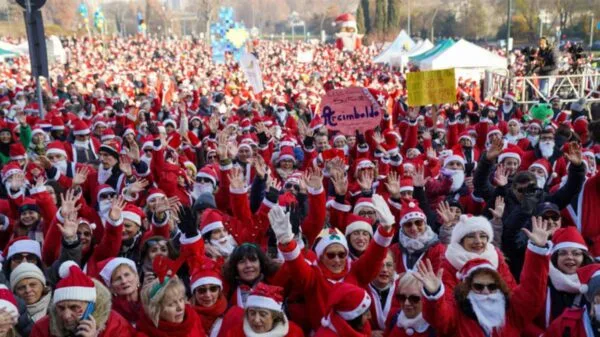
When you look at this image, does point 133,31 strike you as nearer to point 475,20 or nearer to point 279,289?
point 475,20

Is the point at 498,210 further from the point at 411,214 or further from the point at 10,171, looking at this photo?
the point at 10,171

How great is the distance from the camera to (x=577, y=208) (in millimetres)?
5098

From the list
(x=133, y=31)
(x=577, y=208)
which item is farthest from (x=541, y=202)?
(x=133, y=31)

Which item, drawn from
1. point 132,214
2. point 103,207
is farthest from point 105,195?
point 132,214

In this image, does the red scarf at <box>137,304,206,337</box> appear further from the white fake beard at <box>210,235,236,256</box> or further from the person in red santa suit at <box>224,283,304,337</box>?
the white fake beard at <box>210,235,236,256</box>

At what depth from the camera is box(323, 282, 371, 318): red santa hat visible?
354 centimetres

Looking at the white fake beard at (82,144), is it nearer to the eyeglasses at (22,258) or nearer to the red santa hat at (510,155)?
the eyeglasses at (22,258)

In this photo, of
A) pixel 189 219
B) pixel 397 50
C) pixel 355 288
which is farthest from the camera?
pixel 397 50

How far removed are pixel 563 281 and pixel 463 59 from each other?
23.1m

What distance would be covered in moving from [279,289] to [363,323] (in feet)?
1.58

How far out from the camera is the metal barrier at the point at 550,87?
15891mm

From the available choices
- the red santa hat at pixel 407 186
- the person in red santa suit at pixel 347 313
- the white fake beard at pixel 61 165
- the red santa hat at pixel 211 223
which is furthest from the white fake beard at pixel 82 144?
the person in red santa suit at pixel 347 313

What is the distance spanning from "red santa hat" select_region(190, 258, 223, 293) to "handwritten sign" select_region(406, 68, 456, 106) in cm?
774

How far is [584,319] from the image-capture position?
3.36 meters
